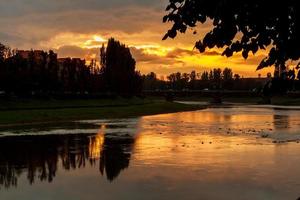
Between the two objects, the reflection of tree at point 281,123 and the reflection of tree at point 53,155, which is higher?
the reflection of tree at point 53,155

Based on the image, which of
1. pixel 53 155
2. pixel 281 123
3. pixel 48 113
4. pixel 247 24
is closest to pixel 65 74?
pixel 48 113

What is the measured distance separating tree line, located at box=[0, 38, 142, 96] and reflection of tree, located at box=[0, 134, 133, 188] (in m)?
55.8

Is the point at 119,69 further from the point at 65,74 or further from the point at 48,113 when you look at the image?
the point at 48,113

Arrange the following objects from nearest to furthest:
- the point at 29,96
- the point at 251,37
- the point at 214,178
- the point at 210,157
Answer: the point at 251,37 < the point at 214,178 < the point at 210,157 < the point at 29,96

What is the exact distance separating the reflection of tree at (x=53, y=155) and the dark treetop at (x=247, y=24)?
1349cm

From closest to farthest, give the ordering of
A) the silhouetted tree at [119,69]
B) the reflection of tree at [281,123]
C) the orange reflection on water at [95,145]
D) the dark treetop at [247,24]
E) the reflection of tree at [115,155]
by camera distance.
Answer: the dark treetop at [247,24] → the reflection of tree at [115,155] → the orange reflection on water at [95,145] → the reflection of tree at [281,123] → the silhouetted tree at [119,69]

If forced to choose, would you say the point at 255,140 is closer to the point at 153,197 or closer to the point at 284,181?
the point at 284,181

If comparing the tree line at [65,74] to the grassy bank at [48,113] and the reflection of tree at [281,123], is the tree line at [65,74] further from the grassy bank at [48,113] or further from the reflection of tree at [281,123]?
the reflection of tree at [281,123]

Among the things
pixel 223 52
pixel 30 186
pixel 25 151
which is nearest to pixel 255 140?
pixel 25 151

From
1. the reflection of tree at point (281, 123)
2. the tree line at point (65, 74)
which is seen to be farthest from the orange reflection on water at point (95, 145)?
the tree line at point (65, 74)

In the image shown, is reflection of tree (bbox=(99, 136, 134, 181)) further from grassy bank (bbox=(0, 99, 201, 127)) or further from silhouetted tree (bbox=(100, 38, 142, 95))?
silhouetted tree (bbox=(100, 38, 142, 95))

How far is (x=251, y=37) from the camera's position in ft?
25.9

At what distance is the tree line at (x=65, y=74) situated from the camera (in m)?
97.8

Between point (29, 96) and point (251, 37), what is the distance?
9114 cm
